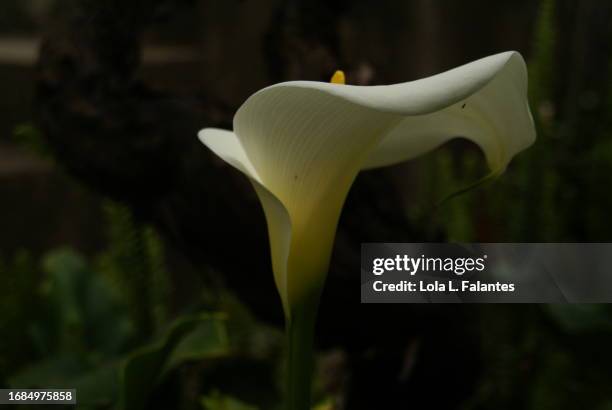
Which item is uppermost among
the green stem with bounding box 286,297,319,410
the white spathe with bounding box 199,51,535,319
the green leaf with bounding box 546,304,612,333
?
the white spathe with bounding box 199,51,535,319

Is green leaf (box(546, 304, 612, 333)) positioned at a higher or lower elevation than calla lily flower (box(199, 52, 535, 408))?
lower

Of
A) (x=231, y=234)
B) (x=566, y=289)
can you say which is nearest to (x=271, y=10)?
(x=231, y=234)

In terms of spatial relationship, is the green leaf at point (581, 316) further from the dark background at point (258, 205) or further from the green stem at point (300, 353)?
the green stem at point (300, 353)

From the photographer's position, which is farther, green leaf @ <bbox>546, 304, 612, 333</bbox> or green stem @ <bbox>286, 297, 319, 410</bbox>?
green leaf @ <bbox>546, 304, 612, 333</bbox>

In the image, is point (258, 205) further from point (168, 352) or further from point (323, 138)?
point (323, 138)

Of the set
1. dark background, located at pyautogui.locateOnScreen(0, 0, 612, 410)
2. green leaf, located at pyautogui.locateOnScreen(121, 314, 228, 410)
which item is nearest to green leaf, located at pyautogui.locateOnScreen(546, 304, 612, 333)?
dark background, located at pyautogui.locateOnScreen(0, 0, 612, 410)

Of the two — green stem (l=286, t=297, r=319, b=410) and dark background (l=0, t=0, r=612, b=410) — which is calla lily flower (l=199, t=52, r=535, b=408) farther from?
dark background (l=0, t=0, r=612, b=410)

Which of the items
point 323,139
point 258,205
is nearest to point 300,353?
point 323,139
